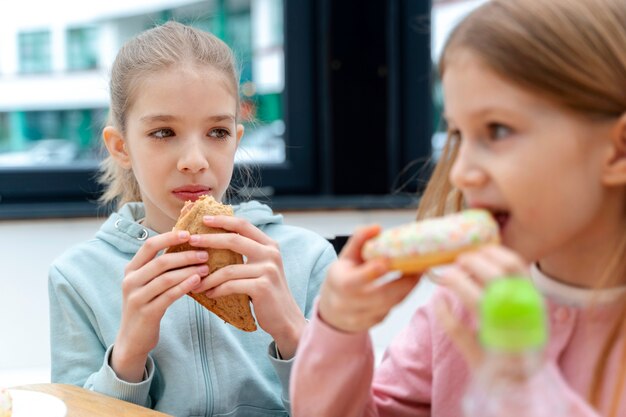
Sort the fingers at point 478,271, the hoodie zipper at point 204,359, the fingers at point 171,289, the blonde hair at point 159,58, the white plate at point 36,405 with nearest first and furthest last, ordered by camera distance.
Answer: the fingers at point 478,271 → the white plate at point 36,405 → the fingers at point 171,289 → the hoodie zipper at point 204,359 → the blonde hair at point 159,58

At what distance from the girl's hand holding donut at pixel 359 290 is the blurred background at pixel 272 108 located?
68.3 inches

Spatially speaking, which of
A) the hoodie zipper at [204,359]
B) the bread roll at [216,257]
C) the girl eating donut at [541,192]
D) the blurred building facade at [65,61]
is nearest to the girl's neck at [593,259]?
the girl eating donut at [541,192]

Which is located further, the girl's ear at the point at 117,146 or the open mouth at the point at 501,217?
the girl's ear at the point at 117,146

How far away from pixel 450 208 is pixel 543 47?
0.28 m

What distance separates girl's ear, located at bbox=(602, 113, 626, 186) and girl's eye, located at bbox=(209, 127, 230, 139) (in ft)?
2.41

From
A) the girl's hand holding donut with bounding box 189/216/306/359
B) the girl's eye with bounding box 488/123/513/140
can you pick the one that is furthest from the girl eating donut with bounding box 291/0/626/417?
the girl's hand holding donut with bounding box 189/216/306/359

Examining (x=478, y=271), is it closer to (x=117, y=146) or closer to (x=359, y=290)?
(x=359, y=290)

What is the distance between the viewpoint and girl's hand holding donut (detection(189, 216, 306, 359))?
117 centimetres

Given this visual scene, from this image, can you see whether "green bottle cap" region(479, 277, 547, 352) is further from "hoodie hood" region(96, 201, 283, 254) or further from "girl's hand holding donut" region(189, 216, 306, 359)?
"hoodie hood" region(96, 201, 283, 254)

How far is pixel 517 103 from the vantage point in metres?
0.76

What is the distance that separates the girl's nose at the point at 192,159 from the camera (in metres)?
1.32

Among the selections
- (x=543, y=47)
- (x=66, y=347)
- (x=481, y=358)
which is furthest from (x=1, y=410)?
(x=543, y=47)

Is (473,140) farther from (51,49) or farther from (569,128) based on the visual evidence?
(51,49)

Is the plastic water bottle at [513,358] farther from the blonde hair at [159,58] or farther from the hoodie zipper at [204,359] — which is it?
the blonde hair at [159,58]
